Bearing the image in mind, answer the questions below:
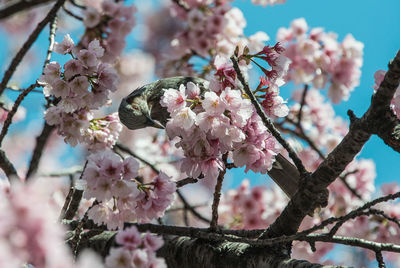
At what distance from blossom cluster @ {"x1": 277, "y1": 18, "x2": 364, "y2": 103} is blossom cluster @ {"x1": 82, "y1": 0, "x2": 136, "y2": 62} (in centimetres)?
162

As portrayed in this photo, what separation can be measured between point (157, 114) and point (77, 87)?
95cm

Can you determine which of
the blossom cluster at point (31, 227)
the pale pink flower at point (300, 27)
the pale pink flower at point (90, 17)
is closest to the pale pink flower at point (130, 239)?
the blossom cluster at point (31, 227)

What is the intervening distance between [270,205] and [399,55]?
304cm

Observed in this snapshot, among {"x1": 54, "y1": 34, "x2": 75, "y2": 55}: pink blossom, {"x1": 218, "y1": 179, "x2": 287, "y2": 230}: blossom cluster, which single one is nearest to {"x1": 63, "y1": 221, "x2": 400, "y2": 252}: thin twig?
{"x1": 54, "y1": 34, "x2": 75, "y2": 55}: pink blossom

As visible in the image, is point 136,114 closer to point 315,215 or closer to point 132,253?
point 132,253

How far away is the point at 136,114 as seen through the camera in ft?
9.37

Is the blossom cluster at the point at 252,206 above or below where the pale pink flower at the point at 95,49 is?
above

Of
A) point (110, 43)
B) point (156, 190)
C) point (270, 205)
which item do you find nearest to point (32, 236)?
point (156, 190)

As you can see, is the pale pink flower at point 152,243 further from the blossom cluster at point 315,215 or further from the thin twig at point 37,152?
the blossom cluster at point 315,215

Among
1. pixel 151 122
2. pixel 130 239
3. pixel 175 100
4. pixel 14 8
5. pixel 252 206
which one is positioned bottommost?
pixel 130 239

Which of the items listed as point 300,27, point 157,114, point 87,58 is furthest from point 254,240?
point 300,27

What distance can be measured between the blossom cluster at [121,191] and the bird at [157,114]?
83 cm

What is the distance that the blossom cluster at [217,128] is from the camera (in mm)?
1782

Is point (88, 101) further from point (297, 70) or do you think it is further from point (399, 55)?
point (297, 70)
